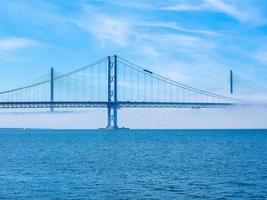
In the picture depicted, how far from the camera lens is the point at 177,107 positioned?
75.1 metres

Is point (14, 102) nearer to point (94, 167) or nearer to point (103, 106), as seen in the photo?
point (103, 106)

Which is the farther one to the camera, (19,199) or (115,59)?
(115,59)

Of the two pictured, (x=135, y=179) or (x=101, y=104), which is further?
(x=101, y=104)

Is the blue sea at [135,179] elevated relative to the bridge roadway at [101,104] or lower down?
lower down

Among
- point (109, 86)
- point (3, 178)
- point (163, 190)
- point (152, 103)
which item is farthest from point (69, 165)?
point (109, 86)

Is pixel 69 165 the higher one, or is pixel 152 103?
pixel 152 103

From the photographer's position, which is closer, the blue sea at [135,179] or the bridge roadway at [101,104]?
the blue sea at [135,179]

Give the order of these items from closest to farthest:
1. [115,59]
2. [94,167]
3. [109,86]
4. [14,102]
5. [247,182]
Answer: [247,182], [94,167], [14,102], [109,86], [115,59]

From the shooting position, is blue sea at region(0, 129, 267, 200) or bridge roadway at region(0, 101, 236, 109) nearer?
blue sea at region(0, 129, 267, 200)

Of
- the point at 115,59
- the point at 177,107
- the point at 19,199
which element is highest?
the point at 115,59

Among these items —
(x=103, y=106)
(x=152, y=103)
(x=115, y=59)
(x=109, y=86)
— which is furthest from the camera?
(x=115, y=59)

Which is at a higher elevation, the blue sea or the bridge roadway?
the bridge roadway

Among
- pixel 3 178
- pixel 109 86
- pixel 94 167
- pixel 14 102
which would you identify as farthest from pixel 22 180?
pixel 109 86

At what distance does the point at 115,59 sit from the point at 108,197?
2963 inches
